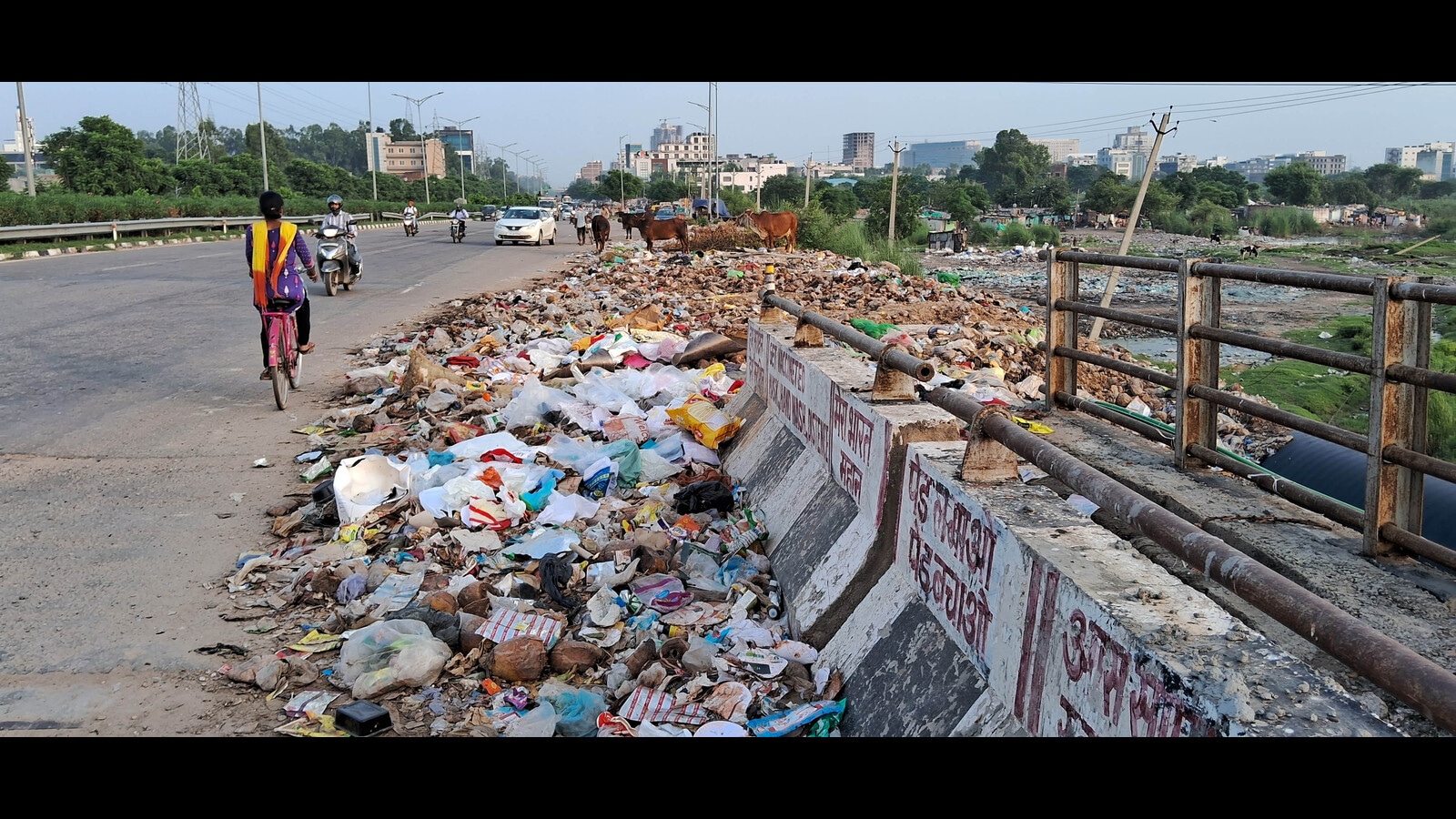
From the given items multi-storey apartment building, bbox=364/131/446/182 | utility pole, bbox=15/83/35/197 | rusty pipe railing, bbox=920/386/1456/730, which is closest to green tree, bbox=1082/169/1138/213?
utility pole, bbox=15/83/35/197

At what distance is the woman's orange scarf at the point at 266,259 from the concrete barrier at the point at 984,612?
18.2ft

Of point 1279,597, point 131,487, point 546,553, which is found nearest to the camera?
point 1279,597

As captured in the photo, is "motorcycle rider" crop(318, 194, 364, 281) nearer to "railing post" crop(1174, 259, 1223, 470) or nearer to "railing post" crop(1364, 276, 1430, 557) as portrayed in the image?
"railing post" crop(1174, 259, 1223, 470)

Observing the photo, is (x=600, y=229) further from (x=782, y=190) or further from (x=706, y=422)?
(x=782, y=190)

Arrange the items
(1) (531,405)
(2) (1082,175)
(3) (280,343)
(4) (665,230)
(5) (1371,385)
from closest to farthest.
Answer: (5) (1371,385) → (1) (531,405) → (3) (280,343) → (4) (665,230) → (2) (1082,175)

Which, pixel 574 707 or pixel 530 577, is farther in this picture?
pixel 530 577

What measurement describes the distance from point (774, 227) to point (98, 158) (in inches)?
1191

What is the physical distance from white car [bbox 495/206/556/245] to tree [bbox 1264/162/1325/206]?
87870 mm

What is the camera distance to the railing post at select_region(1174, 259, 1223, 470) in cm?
545

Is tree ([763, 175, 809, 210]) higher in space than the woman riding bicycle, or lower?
higher

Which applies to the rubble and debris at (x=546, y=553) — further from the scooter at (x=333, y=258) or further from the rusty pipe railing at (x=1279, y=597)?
the scooter at (x=333, y=258)

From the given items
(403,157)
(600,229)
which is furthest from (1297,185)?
(403,157)

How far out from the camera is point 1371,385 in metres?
4.05
